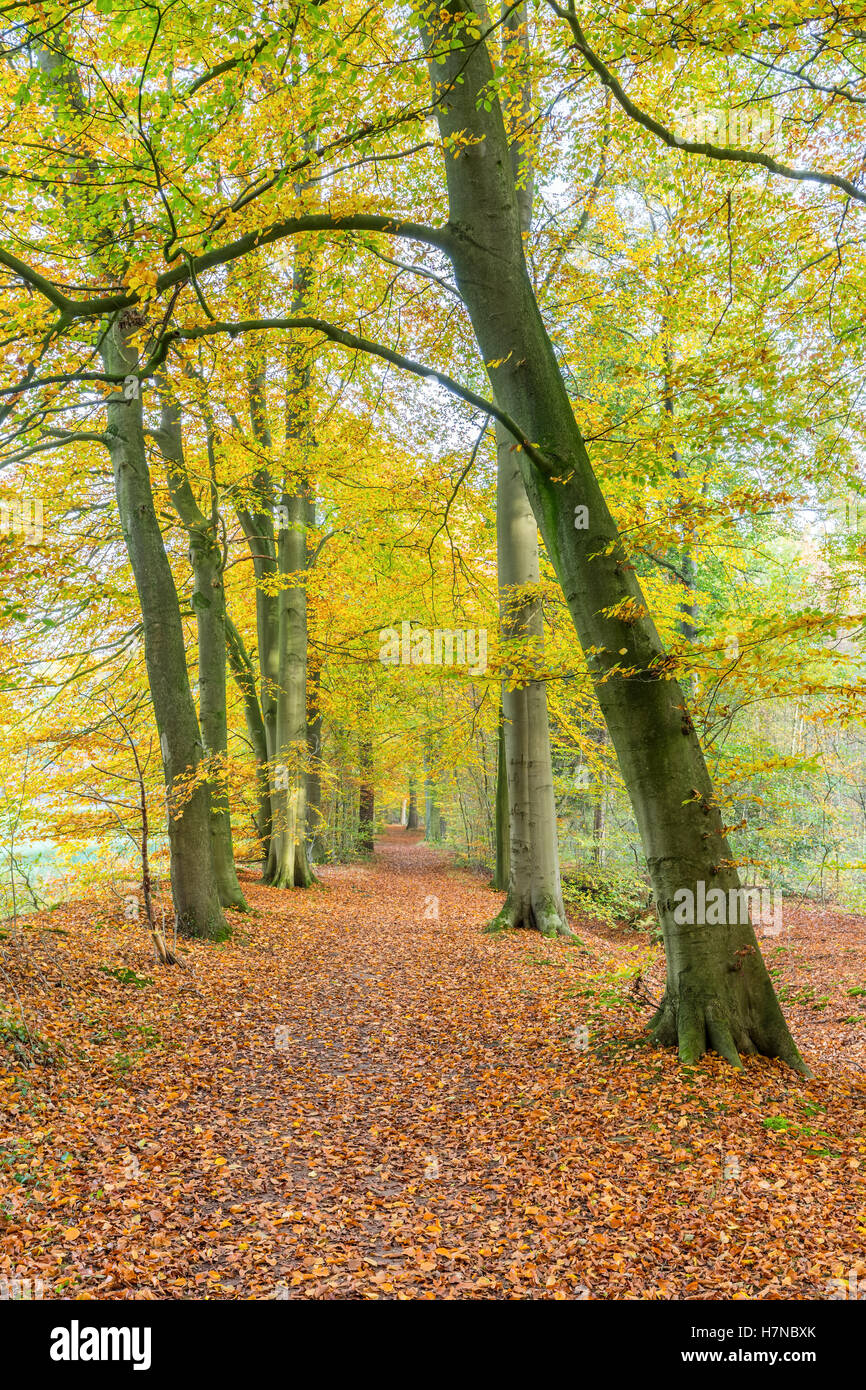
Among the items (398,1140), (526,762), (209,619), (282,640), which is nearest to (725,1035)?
(398,1140)

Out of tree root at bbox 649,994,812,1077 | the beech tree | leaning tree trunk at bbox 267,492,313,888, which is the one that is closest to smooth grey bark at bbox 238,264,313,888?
leaning tree trunk at bbox 267,492,313,888

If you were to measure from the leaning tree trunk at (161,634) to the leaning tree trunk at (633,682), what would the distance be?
486 centimetres

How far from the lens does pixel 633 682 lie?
196 inches

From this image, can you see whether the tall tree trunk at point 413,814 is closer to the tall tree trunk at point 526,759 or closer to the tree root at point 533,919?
the tree root at point 533,919

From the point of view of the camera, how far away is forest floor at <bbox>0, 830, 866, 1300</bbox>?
10.3ft

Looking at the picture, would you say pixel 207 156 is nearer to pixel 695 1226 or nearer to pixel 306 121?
pixel 306 121

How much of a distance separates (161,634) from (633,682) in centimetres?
576

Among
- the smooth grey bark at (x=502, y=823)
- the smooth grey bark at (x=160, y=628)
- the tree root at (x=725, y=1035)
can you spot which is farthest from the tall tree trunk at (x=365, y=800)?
the tree root at (x=725, y=1035)

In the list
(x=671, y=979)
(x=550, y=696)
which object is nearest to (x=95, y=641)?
(x=550, y=696)

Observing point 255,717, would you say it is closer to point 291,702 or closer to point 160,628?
point 291,702

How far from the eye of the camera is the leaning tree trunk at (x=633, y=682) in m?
4.95

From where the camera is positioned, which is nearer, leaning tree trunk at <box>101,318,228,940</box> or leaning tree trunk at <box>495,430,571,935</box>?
leaning tree trunk at <box>101,318,228,940</box>

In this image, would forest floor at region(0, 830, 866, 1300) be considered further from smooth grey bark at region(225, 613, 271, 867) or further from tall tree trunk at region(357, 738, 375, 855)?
tall tree trunk at region(357, 738, 375, 855)

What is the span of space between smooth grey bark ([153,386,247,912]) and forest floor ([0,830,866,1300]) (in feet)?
8.81
